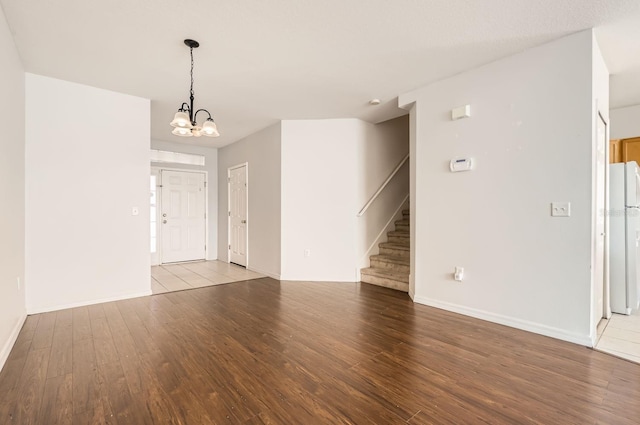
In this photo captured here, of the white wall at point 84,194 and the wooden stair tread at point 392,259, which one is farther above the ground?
the white wall at point 84,194

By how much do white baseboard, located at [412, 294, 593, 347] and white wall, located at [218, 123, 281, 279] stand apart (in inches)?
104

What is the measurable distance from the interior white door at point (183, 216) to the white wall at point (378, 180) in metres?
3.96

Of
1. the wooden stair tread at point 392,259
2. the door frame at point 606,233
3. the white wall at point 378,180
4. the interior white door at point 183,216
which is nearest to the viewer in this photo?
the door frame at point 606,233

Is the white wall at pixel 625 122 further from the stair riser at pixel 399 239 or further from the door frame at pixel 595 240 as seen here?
the stair riser at pixel 399 239

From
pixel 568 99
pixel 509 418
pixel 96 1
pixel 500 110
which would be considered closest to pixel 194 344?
pixel 509 418

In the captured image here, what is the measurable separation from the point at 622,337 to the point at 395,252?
2769 mm

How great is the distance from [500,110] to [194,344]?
3635 millimetres

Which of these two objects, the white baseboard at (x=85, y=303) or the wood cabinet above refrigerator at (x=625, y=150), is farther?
the wood cabinet above refrigerator at (x=625, y=150)

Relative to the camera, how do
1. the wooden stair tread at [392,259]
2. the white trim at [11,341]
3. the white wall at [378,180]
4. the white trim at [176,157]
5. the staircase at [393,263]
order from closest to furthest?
the white trim at [11,341]
the staircase at [393,263]
the wooden stair tread at [392,259]
the white wall at [378,180]
the white trim at [176,157]

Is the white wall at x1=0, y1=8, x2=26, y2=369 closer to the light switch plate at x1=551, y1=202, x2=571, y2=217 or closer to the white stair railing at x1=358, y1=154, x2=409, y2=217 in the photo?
the white stair railing at x1=358, y1=154, x2=409, y2=217

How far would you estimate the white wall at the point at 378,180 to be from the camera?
4.95 metres

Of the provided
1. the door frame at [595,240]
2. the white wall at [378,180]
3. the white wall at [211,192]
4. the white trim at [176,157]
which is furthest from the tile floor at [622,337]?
the white trim at [176,157]

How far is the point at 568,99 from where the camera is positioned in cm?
261

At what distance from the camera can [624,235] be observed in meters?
3.25
